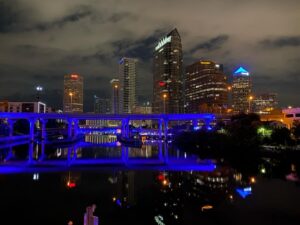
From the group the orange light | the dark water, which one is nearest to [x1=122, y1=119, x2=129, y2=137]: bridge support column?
the dark water

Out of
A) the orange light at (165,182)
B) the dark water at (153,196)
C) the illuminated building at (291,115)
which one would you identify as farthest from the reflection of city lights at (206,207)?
the illuminated building at (291,115)

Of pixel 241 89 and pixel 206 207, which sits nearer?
pixel 206 207

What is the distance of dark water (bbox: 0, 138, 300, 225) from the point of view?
1998cm

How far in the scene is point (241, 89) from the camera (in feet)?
586

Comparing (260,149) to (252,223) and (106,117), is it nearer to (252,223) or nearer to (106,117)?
(252,223)

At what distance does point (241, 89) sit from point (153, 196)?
16190 cm

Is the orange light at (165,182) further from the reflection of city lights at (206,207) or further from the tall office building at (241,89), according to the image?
the tall office building at (241,89)

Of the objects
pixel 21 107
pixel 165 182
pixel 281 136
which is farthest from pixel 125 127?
pixel 21 107

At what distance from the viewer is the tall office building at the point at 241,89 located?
569ft

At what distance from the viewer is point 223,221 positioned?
19.2 metres

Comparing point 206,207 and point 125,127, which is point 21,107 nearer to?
point 125,127

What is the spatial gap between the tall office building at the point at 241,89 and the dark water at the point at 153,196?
139296 millimetres

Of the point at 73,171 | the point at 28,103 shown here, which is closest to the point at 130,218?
the point at 73,171

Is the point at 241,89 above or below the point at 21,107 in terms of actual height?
above
